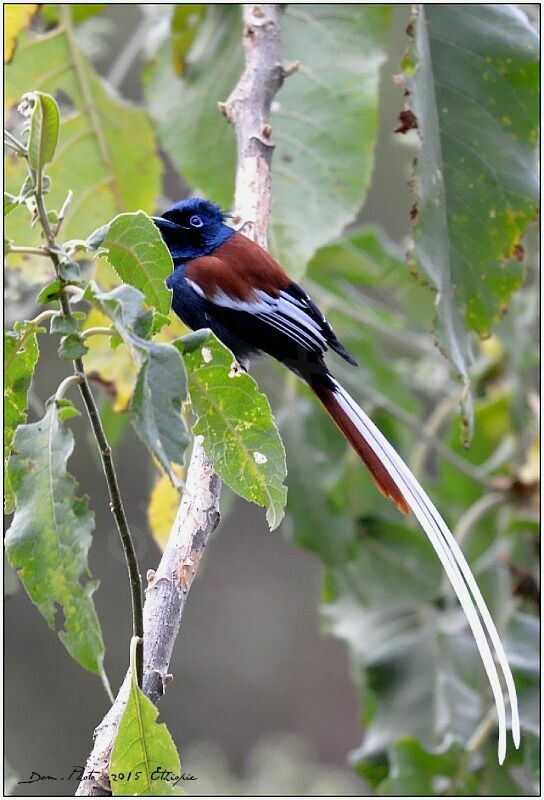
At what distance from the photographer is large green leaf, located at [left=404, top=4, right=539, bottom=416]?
255 centimetres

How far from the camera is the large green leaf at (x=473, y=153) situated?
2551 millimetres

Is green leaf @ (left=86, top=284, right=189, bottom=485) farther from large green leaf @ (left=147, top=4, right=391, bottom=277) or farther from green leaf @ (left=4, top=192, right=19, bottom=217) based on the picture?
large green leaf @ (left=147, top=4, right=391, bottom=277)

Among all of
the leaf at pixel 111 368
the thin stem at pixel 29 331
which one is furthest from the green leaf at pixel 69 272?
the leaf at pixel 111 368

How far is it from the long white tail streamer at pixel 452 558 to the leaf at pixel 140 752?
58cm

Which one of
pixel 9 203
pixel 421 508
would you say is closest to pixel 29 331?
pixel 9 203

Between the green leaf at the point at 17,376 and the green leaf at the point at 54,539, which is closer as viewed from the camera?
the green leaf at the point at 54,539

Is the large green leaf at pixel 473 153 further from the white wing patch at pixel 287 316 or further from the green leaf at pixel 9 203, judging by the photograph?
the green leaf at pixel 9 203

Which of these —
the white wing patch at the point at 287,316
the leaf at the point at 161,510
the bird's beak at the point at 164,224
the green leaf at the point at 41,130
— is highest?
the green leaf at the point at 41,130

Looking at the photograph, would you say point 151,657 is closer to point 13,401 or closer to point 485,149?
point 13,401

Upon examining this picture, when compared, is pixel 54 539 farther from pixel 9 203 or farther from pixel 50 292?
pixel 9 203

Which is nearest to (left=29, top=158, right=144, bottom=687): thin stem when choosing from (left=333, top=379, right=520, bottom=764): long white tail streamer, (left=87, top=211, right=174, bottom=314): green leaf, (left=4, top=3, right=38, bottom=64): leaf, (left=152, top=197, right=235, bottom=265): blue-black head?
(left=87, top=211, right=174, bottom=314): green leaf

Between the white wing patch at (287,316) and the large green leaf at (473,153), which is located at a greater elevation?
the large green leaf at (473,153)

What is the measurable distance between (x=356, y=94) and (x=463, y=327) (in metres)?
0.88

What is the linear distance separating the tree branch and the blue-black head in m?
0.47
